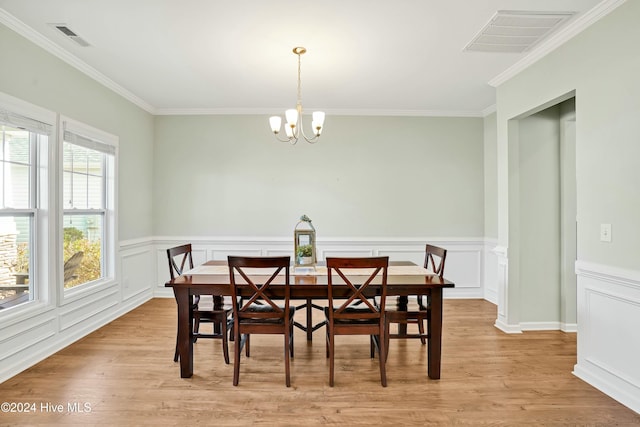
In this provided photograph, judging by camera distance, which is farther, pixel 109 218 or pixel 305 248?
pixel 109 218

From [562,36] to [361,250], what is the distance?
335cm

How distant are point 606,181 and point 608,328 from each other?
1043mm

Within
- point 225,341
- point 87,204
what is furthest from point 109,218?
point 225,341

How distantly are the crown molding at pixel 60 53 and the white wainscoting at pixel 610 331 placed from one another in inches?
185

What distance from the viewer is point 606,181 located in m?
2.58

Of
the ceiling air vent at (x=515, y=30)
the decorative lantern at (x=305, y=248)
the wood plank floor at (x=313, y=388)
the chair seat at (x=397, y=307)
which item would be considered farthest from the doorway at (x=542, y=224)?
the decorative lantern at (x=305, y=248)

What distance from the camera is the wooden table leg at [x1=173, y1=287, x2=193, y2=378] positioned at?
2744mm

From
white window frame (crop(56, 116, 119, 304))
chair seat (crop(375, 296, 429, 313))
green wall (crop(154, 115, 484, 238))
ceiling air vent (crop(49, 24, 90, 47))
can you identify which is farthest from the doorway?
white window frame (crop(56, 116, 119, 304))

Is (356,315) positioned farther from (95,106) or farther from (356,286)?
(95,106)

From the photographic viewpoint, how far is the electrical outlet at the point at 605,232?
8.37ft

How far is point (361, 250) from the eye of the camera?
529 cm

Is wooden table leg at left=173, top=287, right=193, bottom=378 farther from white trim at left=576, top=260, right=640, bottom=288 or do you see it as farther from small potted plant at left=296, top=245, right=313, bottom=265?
white trim at left=576, top=260, right=640, bottom=288

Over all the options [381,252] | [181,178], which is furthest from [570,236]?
[181,178]

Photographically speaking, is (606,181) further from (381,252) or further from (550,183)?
(381,252)
